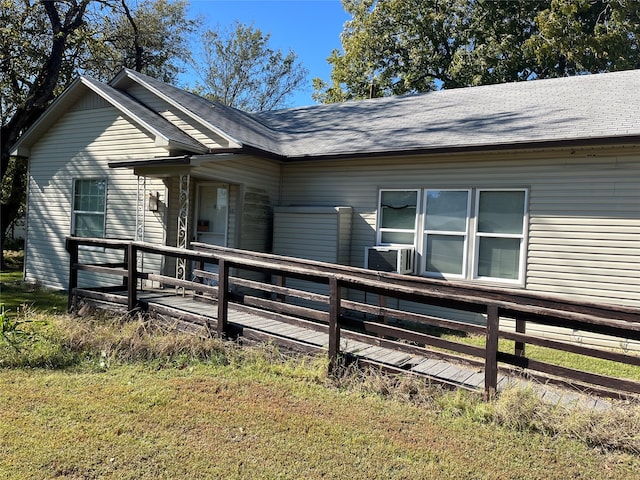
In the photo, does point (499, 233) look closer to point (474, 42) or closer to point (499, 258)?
point (499, 258)

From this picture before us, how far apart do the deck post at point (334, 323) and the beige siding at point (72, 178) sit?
5573 millimetres

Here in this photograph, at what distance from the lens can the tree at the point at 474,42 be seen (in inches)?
677

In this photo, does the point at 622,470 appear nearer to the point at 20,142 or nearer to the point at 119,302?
the point at 119,302

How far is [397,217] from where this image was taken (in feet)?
28.3

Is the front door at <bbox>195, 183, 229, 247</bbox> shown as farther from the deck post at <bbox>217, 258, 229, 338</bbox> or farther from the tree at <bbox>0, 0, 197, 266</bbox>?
the tree at <bbox>0, 0, 197, 266</bbox>

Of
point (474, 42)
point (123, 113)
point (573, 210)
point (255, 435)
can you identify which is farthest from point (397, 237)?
point (474, 42)

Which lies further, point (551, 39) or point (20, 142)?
point (551, 39)

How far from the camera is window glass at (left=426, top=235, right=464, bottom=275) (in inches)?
315

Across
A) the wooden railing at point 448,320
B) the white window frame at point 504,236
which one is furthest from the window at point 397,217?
the wooden railing at point 448,320

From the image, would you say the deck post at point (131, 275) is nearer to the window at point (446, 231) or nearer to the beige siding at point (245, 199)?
the beige siding at point (245, 199)

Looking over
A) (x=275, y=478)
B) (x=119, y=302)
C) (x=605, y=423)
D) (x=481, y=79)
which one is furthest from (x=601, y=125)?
(x=481, y=79)

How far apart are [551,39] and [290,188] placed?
14081mm

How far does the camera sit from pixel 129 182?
379 inches

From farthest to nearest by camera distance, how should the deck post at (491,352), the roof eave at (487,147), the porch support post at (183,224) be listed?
the porch support post at (183,224) < the roof eave at (487,147) < the deck post at (491,352)
